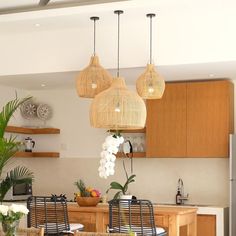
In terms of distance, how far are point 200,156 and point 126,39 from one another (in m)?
1.96

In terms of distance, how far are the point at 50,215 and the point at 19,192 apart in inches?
91.4

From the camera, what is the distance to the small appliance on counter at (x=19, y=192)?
9.08m

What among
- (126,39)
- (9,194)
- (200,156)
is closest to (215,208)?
(200,156)

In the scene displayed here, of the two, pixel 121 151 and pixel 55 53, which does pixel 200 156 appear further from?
pixel 55 53

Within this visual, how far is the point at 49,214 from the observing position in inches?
277

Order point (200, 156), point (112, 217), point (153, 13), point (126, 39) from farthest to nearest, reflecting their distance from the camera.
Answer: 1. point (200, 156)
2. point (126, 39)
3. point (153, 13)
4. point (112, 217)

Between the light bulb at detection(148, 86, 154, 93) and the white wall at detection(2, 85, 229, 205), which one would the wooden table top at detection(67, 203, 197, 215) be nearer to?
the white wall at detection(2, 85, 229, 205)

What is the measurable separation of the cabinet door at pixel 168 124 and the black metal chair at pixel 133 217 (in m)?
1.95

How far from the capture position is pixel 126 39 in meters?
7.57

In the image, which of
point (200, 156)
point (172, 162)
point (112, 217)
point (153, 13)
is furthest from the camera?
point (172, 162)

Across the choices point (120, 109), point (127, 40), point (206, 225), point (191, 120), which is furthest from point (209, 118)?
point (120, 109)

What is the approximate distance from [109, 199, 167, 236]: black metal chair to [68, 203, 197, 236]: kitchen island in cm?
13

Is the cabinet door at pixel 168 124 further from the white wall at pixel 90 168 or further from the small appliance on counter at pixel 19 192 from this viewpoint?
the small appliance on counter at pixel 19 192

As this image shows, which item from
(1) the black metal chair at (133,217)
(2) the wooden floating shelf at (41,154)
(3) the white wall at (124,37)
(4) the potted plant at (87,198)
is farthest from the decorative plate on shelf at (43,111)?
(1) the black metal chair at (133,217)
